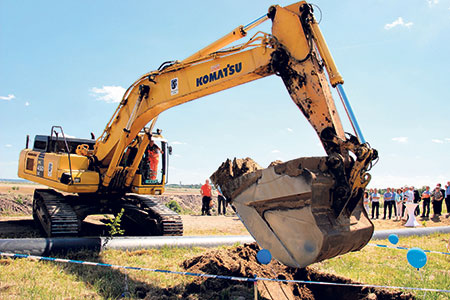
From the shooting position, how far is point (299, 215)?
429 centimetres

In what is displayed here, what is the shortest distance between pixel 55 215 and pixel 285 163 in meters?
5.88

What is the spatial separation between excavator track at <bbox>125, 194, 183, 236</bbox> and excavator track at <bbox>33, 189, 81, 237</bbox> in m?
1.95

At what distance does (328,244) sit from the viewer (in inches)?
158

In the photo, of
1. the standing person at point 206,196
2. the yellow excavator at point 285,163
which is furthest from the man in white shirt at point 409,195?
the yellow excavator at point 285,163

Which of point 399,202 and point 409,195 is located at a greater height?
point 409,195

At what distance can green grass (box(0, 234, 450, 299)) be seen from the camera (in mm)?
4793

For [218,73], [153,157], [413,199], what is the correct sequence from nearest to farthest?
[218,73], [153,157], [413,199]

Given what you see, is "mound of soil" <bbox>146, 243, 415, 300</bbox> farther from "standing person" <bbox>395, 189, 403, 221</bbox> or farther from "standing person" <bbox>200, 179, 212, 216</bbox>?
"standing person" <bbox>395, 189, 403, 221</bbox>

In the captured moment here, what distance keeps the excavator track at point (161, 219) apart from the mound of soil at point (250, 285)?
2.92 m

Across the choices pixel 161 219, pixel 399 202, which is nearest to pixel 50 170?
pixel 161 219

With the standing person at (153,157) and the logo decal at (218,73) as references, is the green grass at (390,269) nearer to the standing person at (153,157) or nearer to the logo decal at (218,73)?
the logo decal at (218,73)

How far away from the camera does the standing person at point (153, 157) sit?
32.1 ft

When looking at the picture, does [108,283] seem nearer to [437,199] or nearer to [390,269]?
[390,269]

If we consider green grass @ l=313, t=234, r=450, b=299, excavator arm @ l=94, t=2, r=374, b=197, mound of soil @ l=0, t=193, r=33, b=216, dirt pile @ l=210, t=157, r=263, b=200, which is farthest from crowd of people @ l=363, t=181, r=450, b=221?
mound of soil @ l=0, t=193, r=33, b=216
